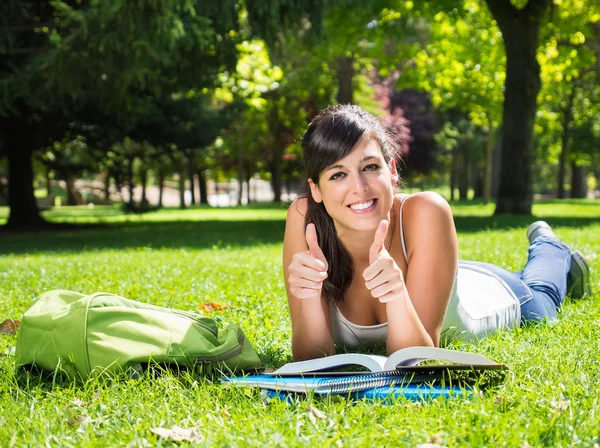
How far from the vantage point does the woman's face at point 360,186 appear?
304 cm

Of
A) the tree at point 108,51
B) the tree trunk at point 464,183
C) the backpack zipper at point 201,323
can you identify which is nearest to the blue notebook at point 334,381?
the backpack zipper at point 201,323

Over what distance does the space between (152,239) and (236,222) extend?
4.43m

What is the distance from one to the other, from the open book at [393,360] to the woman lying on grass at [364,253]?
7.3 inches

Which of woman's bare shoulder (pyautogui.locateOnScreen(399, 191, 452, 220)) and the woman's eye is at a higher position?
the woman's eye

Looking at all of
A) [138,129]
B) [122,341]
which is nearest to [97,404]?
[122,341]

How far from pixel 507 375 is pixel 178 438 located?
4.61ft

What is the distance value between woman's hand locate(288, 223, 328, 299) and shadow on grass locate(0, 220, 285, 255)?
23.4 feet

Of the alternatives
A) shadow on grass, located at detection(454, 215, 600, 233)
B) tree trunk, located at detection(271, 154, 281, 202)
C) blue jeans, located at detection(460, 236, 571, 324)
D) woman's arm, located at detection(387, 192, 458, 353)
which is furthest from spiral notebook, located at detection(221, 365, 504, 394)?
tree trunk, located at detection(271, 154, 281, 202)

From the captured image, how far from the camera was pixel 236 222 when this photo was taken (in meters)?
16.3

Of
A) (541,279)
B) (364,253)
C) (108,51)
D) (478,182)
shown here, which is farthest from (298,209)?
(478,182)

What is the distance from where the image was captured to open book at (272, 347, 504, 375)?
8.91 feet

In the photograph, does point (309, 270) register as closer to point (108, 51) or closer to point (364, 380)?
point (364, 380)

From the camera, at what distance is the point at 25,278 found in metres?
6.57

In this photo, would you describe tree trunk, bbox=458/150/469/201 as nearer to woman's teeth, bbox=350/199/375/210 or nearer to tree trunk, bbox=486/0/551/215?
tree trunk, bbox=486/0/551/215
